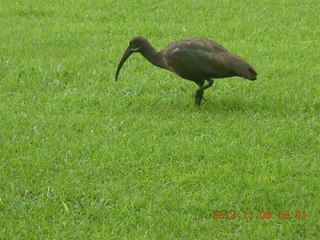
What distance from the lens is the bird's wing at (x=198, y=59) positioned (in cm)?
945

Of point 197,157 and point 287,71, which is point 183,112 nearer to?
point 197,157

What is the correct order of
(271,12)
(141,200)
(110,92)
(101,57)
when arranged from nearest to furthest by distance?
(141,200), (110,92), (101,57), (271,12)

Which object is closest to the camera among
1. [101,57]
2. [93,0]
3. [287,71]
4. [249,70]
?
[249,70]

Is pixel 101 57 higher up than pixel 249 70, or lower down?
lower down

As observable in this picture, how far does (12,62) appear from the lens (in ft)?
39.1

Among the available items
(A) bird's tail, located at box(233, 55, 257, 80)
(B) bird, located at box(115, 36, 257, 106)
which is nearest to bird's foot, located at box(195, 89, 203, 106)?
(B) bird, located at box(115, 36, 257, 106)

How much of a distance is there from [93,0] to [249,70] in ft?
23.4

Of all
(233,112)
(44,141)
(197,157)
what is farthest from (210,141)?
(44,141)

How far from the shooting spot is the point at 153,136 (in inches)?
344

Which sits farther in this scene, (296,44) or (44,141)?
(296,44)

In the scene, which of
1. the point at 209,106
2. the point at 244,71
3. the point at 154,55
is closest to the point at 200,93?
the point at 209,106
